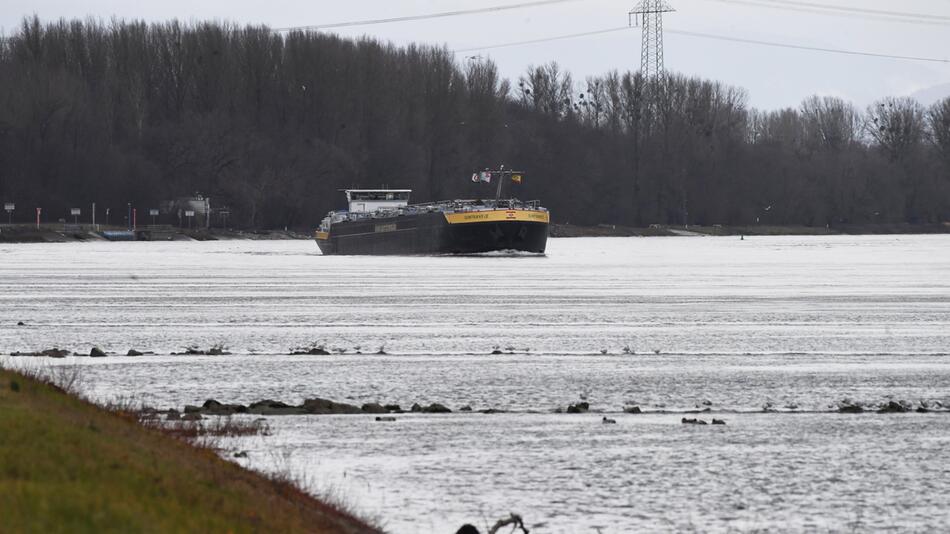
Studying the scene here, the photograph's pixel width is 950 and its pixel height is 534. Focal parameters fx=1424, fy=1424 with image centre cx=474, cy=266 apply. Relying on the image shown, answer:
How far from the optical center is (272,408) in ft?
73.1

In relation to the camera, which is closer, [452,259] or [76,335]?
[76,335]

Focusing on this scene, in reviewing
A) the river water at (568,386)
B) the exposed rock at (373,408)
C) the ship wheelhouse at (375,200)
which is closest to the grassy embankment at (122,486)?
the river water at (568,386)

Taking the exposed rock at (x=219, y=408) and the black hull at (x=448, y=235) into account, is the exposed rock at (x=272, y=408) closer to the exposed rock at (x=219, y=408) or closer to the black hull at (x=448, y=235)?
the exposed rock at (x=219, y=408)

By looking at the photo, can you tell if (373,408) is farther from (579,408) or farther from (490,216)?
(490,216)

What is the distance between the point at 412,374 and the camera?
27.2 metres

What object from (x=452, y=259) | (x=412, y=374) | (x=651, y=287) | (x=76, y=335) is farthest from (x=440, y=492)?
(x=452, y=259)

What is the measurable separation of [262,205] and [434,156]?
1205 inches

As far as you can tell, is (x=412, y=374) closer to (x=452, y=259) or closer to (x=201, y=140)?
(x=452, y=259)

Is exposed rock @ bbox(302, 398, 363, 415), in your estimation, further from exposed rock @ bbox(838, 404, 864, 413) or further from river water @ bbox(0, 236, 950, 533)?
exposed rock @ bbox(838, 404, 864, 413)

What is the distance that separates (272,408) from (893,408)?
9738 mm

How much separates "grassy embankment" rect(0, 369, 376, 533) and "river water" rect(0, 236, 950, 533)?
1.24 m

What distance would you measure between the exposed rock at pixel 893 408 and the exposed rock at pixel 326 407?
8.17 meters

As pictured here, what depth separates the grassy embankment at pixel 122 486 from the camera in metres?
10.3

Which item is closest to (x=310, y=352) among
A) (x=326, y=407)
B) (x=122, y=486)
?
(x=326, y=407)
